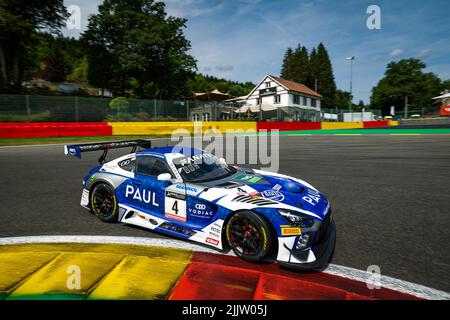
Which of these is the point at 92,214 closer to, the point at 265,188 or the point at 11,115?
the point at 265,188

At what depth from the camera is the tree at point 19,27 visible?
27328mm

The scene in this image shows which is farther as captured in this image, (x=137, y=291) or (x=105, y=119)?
(x=105, y=119)

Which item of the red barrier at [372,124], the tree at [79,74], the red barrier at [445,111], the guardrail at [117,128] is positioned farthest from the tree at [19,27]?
the tree at [79,74]

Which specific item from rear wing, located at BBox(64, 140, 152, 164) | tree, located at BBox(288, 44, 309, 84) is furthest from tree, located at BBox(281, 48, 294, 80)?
rear wing, located at BBox(64, 140, 152, 164)

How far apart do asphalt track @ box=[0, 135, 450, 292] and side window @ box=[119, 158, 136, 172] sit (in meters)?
0.90

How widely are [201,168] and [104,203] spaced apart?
1.69 metres

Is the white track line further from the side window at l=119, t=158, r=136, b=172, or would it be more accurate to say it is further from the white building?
the white building

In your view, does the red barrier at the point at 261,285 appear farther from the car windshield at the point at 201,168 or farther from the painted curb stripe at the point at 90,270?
the car windshield at the point at 201,168

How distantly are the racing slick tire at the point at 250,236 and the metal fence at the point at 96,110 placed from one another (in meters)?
22.5

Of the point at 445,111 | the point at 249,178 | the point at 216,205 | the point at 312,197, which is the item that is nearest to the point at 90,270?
the point at 216,205

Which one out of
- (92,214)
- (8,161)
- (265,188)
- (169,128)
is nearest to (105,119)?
(169,128)
